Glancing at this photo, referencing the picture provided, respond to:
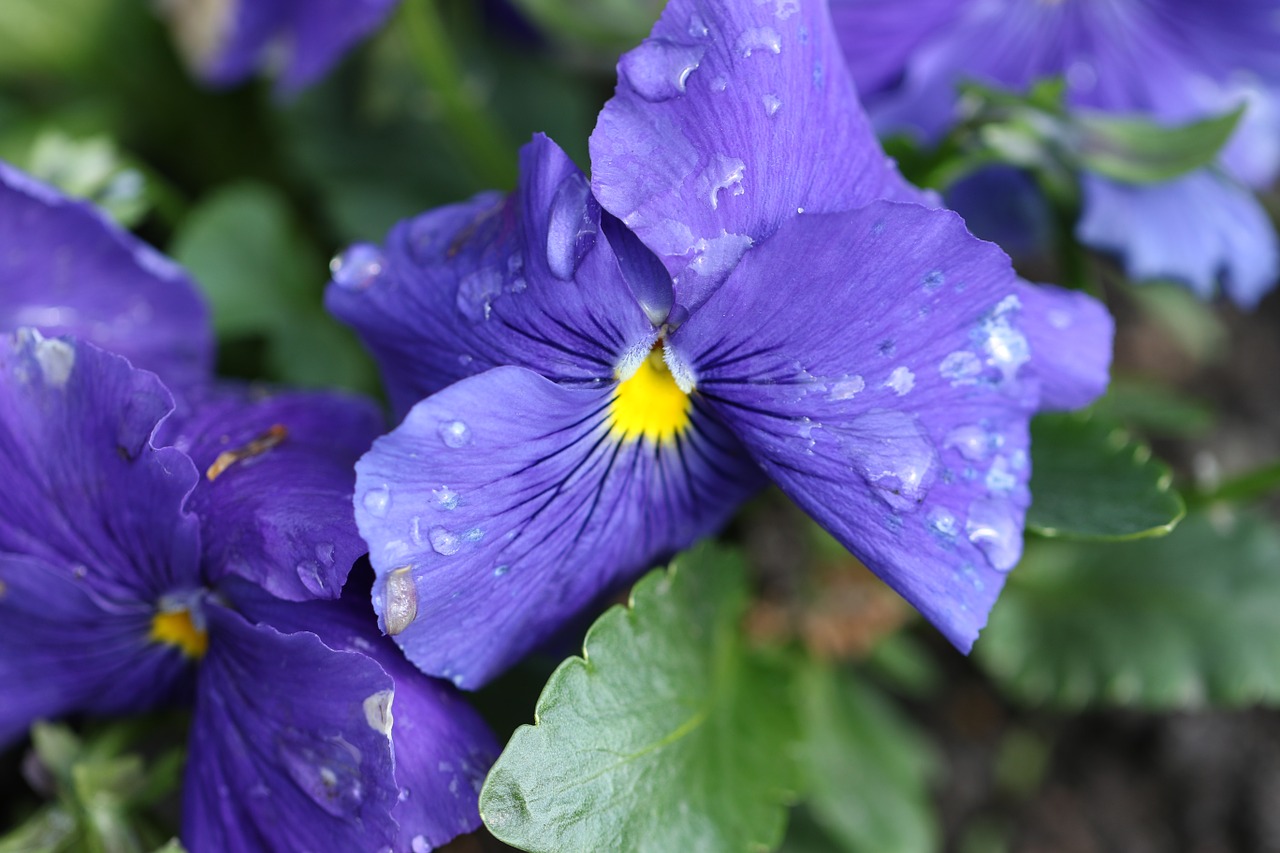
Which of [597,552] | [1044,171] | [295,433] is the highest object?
[295,433]

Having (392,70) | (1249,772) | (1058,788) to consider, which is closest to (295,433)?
(392,70)

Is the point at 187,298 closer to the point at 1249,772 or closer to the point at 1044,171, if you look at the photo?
the point at 1044,171

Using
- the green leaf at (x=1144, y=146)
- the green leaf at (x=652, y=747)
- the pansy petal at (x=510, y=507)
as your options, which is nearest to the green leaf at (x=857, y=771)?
the green leaf at (x=652, y=747)

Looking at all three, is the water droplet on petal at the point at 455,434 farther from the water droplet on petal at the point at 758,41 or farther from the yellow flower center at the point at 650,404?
the water droplet on petal at the point at 758,41

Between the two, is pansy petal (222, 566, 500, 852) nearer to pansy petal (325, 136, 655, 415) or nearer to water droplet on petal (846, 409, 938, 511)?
pansy petal (325, 136, 655, 415)

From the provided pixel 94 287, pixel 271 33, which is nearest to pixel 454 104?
pixel 271 33

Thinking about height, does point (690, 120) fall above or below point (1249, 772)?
above
